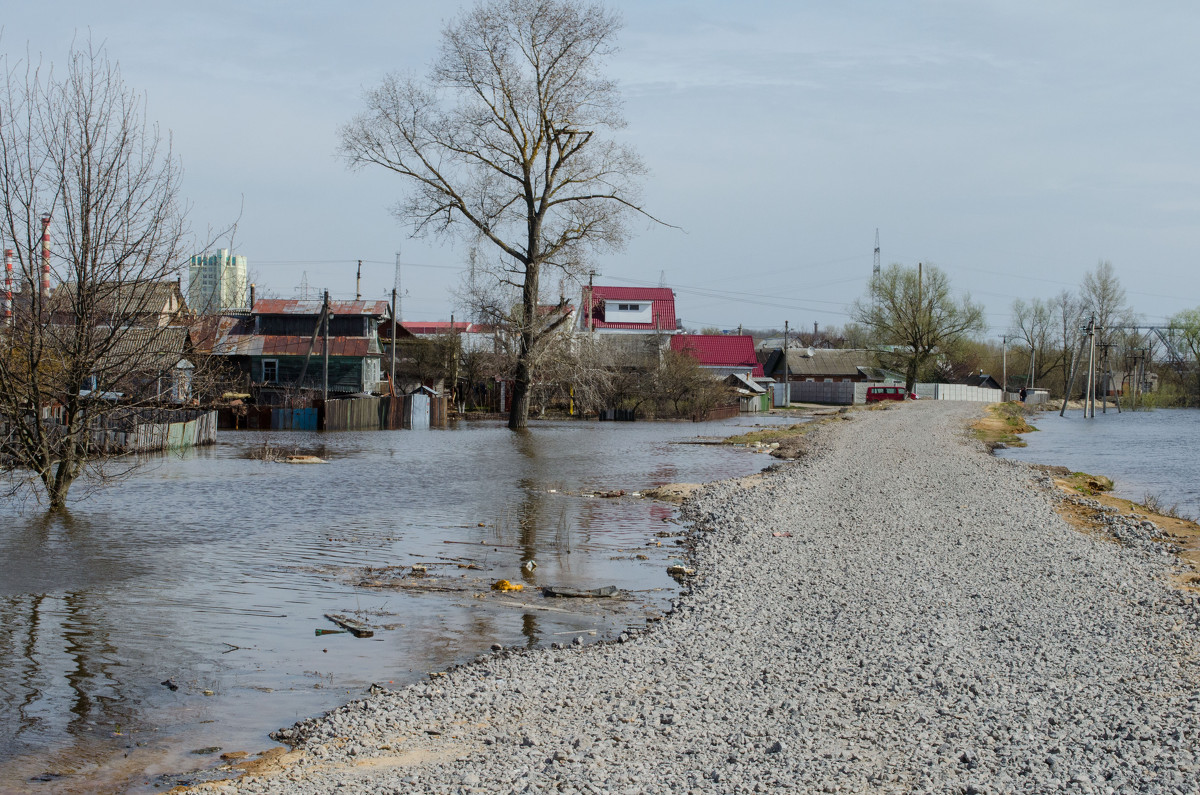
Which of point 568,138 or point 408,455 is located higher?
point 568,138

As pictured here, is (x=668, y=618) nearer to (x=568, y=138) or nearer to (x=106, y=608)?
(x=106, y=608)

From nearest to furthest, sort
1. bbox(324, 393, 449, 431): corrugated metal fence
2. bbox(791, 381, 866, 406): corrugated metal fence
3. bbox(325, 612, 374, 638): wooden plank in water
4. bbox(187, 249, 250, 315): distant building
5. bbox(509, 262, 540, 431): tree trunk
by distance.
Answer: bbox(325, 612, 374, 638): wooden plank in water, bbox(187, 249, 250, 315): distant building, bbox(509, 262, 540, 431): tree trunk, bbox(324, 393, 449, 431): corrugated metal fence, bbox(791, 381, 866, 406): corrugated metal fence

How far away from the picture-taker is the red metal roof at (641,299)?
8262 centimetres

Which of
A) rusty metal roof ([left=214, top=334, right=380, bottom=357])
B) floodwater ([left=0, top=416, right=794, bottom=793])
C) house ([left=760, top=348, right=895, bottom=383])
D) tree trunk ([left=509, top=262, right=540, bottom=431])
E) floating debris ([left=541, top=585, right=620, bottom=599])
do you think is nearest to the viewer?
floodwater ([left=0, top=416, right=794, bottom=793])

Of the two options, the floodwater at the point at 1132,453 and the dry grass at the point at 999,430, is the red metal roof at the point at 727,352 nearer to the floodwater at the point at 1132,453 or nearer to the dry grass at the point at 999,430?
the dry grass at the point at 999,430

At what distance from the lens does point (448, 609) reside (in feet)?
33.2

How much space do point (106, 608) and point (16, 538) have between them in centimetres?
529

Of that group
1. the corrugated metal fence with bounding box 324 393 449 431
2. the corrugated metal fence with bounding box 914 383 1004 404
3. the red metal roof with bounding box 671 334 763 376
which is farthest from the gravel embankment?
the corrugated metal fence with bounding box 914 383 1004 404

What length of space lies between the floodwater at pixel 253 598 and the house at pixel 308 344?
34595 millimetres

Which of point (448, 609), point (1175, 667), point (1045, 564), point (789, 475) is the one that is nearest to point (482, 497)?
point (789, 475)

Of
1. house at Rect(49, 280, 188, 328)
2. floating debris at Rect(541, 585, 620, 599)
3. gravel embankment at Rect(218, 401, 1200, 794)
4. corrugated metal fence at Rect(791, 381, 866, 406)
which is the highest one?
house at Rect(49, 280, 188, 328)

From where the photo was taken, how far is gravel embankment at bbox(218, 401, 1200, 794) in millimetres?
5441

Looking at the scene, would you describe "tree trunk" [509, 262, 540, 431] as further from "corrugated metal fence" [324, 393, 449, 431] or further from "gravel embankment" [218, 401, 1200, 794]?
"gravel embankment" [218, 401, 1200, 794]

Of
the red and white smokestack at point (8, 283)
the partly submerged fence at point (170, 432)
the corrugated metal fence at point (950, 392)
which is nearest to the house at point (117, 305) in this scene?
the red and white smokestack at point (8, 283)
